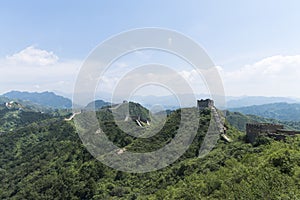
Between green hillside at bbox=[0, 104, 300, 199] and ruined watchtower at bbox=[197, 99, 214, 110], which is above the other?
ruined watchtower at bbox=[197, 99, 214, 110]

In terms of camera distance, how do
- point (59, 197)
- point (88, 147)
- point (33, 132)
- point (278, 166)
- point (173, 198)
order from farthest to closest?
point (33, 132), point (88, 147), point (59, 197), point (173, 198), point (278, 166)

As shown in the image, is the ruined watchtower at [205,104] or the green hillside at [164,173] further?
the ruined watchtower at [205,104]

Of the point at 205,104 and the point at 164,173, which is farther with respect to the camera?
the point at 205,104

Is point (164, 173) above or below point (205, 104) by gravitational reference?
below

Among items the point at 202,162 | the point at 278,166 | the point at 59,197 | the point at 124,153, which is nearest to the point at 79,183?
the point at 59,197

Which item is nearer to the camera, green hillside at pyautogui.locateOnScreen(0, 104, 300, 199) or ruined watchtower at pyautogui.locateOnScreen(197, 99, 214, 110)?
green hillside at pyautogui.locateOnScreen(0, 104, 300, 199)

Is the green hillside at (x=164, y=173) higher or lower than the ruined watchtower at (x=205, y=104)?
lower

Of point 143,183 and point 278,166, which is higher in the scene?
point 278,166

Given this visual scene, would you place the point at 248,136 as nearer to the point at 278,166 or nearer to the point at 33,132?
the point at 278,166
